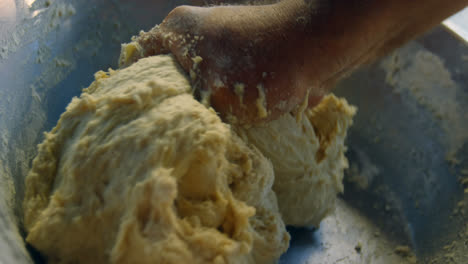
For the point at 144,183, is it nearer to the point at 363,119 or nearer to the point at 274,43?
the point at 274,43

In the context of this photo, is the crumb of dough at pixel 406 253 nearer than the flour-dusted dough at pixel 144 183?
No

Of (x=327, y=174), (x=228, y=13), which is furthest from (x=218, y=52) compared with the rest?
(x=327, y=174)

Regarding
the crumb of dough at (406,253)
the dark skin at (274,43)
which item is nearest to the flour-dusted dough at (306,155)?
the dark skin at (274,43)

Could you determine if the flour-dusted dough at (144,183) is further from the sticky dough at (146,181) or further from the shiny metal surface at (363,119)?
the shiny metal surface at (363,119)

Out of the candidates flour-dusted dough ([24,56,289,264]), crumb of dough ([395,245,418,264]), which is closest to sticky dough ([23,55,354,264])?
flour-dusted dough ([24,56,289,264])

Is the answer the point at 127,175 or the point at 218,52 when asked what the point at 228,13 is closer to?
the point at 218,52

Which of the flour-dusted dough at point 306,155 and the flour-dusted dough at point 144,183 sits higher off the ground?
the flour-dusted dough at point 144,183

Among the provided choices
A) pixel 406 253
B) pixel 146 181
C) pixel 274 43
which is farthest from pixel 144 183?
pixel 406 253

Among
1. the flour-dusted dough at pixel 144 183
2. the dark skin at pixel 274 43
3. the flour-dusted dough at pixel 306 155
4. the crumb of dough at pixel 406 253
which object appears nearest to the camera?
the flour-dusted dough at pixel 144 183
